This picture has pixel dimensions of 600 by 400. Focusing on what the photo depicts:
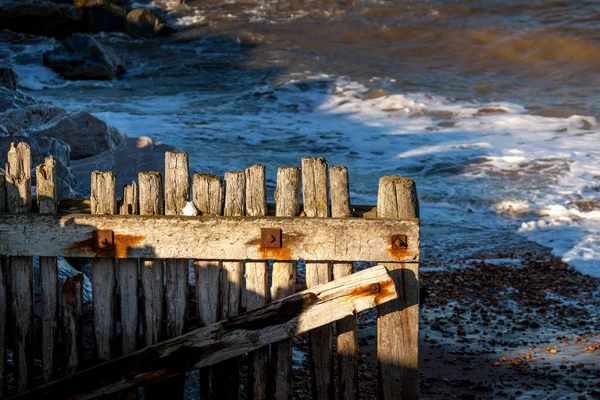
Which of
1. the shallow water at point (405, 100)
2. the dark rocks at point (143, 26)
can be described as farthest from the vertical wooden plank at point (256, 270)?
the dark rocks at point (143, 26)

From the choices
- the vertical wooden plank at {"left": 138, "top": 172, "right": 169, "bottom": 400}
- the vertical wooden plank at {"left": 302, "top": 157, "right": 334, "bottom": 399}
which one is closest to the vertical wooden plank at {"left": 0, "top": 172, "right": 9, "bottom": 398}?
the vertical wooden plank at {"left": 138, "top": 172, "right": 169, "bottom": 400}

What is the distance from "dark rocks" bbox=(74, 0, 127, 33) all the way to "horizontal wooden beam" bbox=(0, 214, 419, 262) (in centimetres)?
2929

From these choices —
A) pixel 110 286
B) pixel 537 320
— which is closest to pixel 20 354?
pixel 110 286

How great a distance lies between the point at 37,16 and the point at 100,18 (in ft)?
7.97

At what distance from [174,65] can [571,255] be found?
65.0ft

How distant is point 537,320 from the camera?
7.44 m

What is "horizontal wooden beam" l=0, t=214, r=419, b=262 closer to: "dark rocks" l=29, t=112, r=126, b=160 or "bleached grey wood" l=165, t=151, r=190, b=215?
"bleached grey wood" l=165, t=151, r=190, b=215

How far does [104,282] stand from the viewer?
Result: 4082mm

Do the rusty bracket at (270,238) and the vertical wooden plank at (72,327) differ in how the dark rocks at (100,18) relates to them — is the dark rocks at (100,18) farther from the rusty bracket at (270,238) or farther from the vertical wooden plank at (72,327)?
the rusty bracket at (270,238)

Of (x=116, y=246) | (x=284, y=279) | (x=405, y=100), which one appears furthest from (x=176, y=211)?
(x=405, y=100)

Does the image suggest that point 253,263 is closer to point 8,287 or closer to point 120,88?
point 8,287

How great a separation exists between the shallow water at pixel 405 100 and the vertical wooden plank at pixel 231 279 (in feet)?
18.1

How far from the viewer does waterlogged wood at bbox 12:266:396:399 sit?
3973 millimetres

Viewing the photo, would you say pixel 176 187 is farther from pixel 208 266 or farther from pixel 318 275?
pixel 318 275
